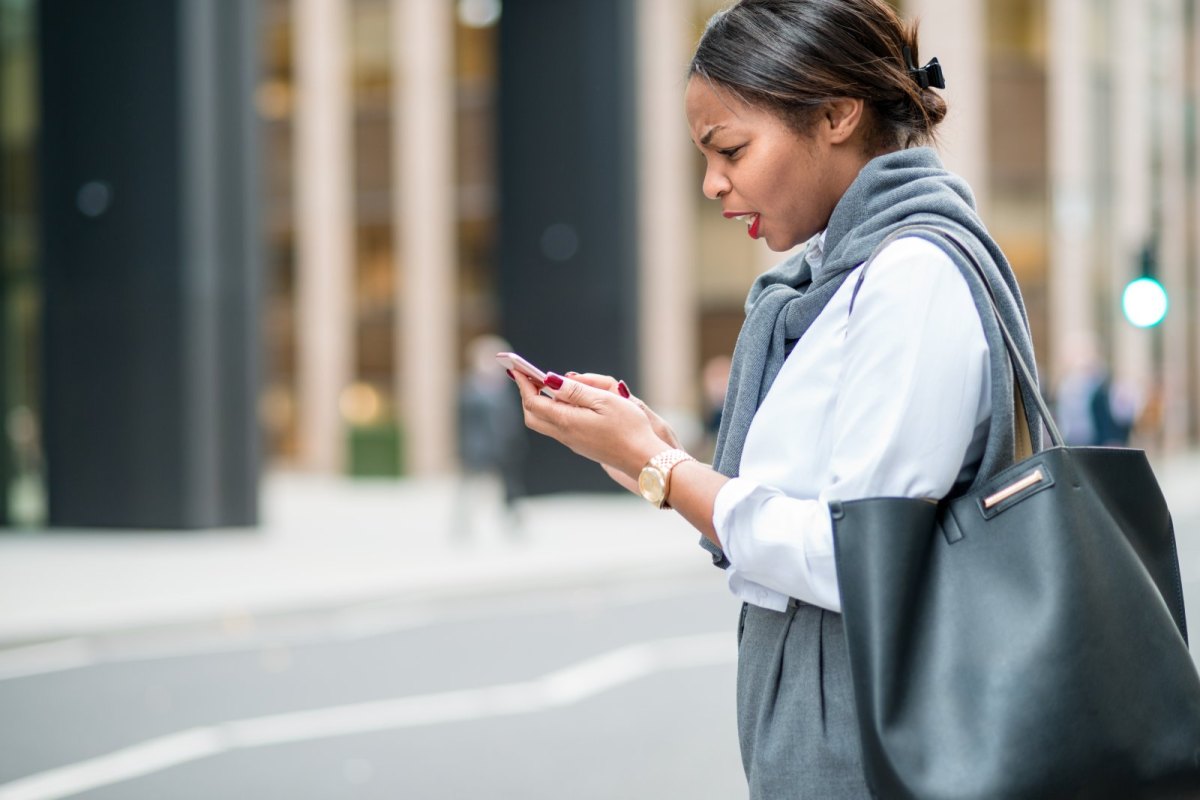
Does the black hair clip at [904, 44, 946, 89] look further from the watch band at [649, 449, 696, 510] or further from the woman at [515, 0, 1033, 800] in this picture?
the watch band at [649, 449, 696, 510]

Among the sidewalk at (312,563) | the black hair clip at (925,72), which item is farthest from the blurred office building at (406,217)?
the black hair clip at (925,72)

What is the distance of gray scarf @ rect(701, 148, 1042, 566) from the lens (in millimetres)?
1616

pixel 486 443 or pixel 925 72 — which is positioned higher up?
pixel 925 72

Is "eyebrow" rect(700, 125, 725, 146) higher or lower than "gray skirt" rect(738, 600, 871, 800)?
higher

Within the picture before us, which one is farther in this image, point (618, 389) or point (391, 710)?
point (391, 710)

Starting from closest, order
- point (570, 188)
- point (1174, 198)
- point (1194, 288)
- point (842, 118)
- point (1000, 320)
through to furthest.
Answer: point (1000, 320)
point (842, 118)
point (570, 188)
point (1174, 198)
point (1194, 288)

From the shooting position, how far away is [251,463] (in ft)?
51.2

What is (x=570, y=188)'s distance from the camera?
20.3 metres

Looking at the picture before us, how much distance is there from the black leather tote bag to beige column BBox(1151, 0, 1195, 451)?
3288 centimetres

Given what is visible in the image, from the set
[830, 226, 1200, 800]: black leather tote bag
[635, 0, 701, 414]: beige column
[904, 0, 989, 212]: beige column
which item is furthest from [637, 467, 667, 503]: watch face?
[904, 0, 989, 212]: beige column

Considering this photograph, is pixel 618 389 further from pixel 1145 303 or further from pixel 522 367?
pixel 1145 303

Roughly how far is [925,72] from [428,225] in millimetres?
27126

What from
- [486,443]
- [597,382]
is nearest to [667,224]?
[486,443]

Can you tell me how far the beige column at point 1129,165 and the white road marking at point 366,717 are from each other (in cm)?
2448
